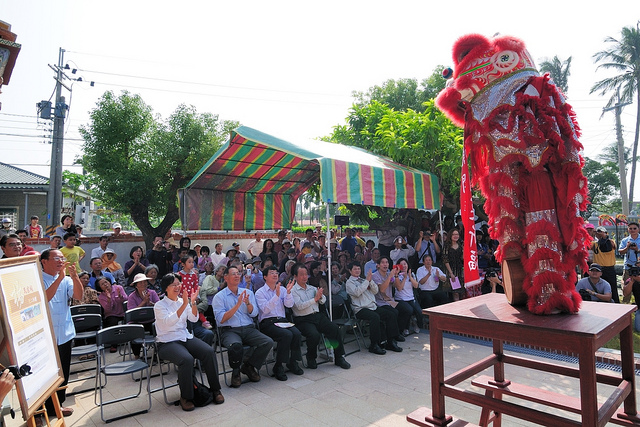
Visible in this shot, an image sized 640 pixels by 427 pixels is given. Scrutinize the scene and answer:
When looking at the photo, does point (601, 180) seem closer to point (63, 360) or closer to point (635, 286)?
point (635, 286)

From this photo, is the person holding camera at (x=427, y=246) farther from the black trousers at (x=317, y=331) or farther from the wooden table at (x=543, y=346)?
the wooden table at (x=543, y=346)

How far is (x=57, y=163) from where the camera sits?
12.4 metres

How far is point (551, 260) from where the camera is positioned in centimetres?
217

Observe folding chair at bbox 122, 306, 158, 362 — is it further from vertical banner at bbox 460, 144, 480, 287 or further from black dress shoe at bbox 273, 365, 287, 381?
vertical banner at bbox 460, 144, 480, 287

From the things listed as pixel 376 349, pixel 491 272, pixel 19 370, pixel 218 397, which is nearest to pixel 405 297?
pixel 376 349

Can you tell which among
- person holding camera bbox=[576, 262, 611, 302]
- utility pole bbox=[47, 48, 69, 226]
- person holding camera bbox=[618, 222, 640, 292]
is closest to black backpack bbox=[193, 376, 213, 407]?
person holding camera bbox=[576, 262, 611, 302]

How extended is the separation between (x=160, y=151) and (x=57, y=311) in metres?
7.74

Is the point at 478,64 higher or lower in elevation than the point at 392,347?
higher

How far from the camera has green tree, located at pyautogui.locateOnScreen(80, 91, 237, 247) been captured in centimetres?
1036

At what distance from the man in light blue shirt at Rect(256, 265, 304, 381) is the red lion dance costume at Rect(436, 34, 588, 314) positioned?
3.27 meters

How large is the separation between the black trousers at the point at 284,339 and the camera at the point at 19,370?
294cm

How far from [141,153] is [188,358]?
27.8 feet

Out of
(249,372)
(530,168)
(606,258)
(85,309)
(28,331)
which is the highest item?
(530,168)

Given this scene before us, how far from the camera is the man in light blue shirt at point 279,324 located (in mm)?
4828
